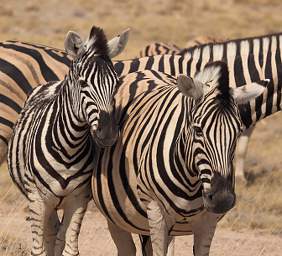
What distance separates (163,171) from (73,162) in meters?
0.81

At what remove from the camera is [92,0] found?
101ft

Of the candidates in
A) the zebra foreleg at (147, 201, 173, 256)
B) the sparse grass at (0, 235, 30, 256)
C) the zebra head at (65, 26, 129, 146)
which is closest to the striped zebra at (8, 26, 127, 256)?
the zebra head at (65, 26, 129, 146)

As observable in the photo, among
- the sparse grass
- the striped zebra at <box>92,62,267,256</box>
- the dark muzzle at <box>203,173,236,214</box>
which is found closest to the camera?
the dark muzzle at <box>203,173,236,214</box>

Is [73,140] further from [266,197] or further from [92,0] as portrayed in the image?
[92,0]

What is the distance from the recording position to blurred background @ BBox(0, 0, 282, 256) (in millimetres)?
8820

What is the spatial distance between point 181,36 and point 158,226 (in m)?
20.0

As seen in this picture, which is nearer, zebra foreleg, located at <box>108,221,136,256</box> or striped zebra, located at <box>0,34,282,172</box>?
zebra foreleg, located at <box>108,221,136,256</box>

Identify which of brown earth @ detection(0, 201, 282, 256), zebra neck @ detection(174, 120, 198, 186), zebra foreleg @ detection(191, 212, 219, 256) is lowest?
brown earth @ detection(0, 201, 282, 256)

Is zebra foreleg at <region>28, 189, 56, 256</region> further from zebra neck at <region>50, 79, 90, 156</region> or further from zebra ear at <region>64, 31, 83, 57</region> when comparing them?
zebra ear at <region>64, 31, 83, 57</region>

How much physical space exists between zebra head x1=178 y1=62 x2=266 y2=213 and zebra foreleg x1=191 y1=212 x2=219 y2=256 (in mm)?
477

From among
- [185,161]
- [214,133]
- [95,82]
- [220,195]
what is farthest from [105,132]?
[220,195]

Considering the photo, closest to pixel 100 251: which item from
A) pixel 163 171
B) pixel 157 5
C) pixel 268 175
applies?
pixel 163 171

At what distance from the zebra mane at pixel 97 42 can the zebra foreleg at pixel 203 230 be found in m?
1.19

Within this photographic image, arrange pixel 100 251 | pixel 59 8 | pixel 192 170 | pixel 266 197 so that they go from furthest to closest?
pixel 59 8, pixel 266 197, pixel 100 251, pixel 192 170
